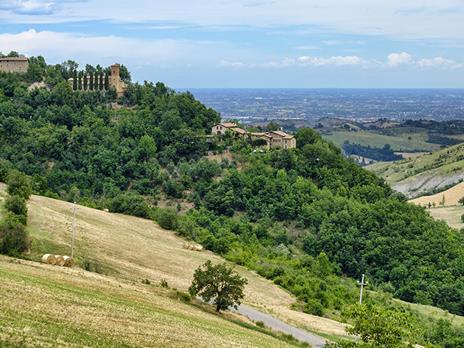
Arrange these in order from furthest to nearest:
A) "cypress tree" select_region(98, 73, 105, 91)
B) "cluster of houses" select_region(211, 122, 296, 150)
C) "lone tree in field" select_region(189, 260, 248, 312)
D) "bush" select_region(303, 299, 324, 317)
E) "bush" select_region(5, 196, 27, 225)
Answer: "cypress tree" select_region(98, 73, 105, 91)
"cluster of houses" select_region(211, 122, 296, 150)
"bush" select_region(303, 299, 324, 317)
"bush" select_region(5, 196, 27, 225)
"lone tree in field" select_region(189, 260, 248, 312)

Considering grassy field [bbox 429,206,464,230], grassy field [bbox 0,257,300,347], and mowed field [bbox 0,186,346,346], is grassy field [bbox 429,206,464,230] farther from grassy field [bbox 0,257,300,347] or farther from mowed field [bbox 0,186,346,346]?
grassy field [bbox 0,257,300,347]

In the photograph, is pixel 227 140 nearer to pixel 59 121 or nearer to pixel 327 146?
pixel 327 146

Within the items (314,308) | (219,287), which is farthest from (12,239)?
(314,308)

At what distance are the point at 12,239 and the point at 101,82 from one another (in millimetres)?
64654

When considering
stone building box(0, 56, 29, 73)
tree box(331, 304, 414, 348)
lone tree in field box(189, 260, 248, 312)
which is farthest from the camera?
stone building box(0, 56, 29, 73)

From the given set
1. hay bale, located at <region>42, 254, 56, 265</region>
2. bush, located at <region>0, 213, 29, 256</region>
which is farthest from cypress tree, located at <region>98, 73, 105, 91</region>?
hay bale, located at <region>42, 254, 56, 265</region>

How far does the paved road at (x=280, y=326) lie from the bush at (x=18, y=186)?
2343 centimetres

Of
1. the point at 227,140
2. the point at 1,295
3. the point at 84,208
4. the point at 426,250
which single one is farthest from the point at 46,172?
the point at 1,295

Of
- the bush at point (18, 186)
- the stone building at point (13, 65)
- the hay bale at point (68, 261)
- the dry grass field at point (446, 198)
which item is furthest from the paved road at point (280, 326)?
the dry grass field at point (446, 198)

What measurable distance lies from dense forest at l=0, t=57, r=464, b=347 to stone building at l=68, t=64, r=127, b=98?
2.07 m

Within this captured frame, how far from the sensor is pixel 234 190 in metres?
85.4

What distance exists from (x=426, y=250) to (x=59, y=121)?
172 ft

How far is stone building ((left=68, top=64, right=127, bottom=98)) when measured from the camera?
344 feet

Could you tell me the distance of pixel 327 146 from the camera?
10056 centimetres
